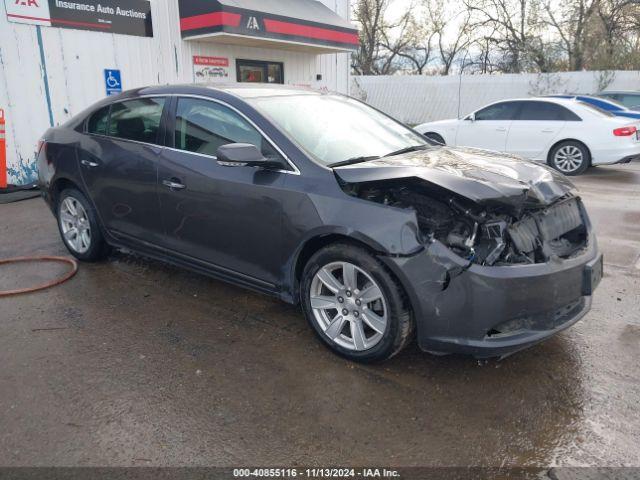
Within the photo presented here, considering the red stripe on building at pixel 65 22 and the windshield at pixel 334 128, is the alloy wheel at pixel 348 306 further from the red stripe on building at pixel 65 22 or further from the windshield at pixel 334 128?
the red stripe on building at pixel 65 22

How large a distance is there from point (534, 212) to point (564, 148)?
824cm

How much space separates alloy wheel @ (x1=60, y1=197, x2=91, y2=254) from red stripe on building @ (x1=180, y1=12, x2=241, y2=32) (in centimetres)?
629

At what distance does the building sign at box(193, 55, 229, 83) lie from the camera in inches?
445

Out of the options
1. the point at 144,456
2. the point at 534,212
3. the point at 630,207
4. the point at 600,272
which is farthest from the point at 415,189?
the point at 630,207

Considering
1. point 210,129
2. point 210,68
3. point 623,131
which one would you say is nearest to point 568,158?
point 623,131

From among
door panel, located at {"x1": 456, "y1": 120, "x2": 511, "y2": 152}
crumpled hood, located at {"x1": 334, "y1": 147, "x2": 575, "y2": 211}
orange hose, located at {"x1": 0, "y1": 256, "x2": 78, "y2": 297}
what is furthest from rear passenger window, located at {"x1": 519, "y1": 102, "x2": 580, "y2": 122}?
orange hose, located at {"x1": 0, "y1": 256, "x2": 78, "y2": 297}

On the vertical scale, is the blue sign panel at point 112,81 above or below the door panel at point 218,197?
above

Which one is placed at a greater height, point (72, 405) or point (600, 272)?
point (600, 272)

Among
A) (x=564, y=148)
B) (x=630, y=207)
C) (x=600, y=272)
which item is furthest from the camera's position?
→ (x=564, y=148)

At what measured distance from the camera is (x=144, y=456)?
8.15ft

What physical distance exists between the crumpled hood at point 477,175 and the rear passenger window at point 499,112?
790 cm

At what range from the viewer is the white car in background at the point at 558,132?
9961mm

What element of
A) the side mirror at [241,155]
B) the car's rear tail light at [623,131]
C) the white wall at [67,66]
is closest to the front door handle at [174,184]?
the side mirror at [241,155]

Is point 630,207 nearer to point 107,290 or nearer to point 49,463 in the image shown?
point 107,290
